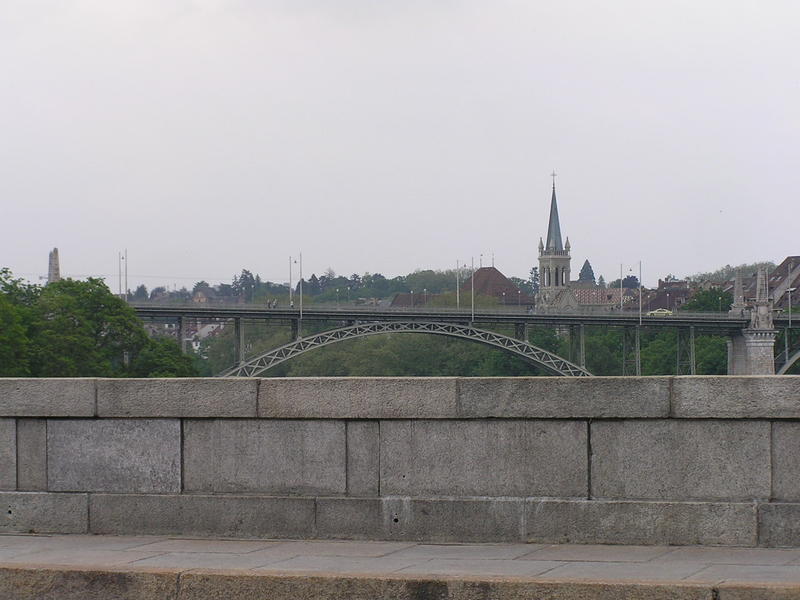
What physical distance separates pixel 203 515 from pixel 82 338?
172 feet

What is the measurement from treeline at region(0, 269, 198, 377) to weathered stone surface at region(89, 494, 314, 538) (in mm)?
47068

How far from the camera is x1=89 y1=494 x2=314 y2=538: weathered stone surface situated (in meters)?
9.82

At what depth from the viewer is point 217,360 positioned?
12062 cm

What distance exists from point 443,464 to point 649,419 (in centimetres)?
136

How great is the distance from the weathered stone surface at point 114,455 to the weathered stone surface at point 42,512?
105 millimetres

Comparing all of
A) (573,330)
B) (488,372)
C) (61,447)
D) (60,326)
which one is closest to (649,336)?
(488,372)

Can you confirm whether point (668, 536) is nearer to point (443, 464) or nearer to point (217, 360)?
point (443, 464)

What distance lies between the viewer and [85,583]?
8406mm

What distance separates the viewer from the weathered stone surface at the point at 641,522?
356 inches

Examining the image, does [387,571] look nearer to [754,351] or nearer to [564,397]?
[564,397]

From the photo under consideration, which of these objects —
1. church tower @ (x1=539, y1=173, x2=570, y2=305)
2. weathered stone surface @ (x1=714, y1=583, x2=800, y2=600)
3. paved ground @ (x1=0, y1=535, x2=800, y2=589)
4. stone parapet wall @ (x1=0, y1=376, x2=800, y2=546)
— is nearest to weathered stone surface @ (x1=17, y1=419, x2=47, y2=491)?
stone parapet wall @ (x1=0, y1=376, x2=800, y2=546)

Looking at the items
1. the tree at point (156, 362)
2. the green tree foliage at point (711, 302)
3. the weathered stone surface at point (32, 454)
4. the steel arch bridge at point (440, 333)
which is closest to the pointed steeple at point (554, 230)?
the green tree foliage at point (711, 302)

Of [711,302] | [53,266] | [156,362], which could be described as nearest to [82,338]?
[156,362]

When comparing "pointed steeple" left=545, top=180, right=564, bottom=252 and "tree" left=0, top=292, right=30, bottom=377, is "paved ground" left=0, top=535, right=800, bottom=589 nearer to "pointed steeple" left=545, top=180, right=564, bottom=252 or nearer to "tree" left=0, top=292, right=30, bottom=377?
"tree" left=0, top=292, right=30, bottom=377
